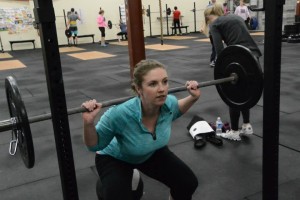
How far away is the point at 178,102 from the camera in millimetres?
1821

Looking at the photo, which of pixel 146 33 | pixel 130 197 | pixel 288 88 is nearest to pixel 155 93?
pixel 130 197

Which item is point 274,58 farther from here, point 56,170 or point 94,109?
point 56,170

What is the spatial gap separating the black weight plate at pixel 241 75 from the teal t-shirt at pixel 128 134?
22.2 inches

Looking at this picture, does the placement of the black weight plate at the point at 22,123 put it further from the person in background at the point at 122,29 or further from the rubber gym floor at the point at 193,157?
the person in background at the point at 122,29

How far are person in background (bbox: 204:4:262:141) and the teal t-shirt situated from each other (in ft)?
4.09

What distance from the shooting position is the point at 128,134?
1629 mm

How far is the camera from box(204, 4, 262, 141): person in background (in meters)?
2.75

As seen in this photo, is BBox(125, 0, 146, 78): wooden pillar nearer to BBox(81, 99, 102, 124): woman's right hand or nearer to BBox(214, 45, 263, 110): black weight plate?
BBox(214, 45, 263, 110): black weight plate

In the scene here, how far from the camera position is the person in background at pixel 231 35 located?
9.04 ft

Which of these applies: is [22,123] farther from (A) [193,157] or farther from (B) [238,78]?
(A) [193,157]

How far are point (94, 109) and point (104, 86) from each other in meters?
4.26

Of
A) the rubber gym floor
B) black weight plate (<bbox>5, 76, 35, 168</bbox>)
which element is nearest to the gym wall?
the rubber gym floor

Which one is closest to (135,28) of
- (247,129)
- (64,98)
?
(247,129)

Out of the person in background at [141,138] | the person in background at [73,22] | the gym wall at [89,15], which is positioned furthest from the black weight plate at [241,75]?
the gym wall at [89,15]
